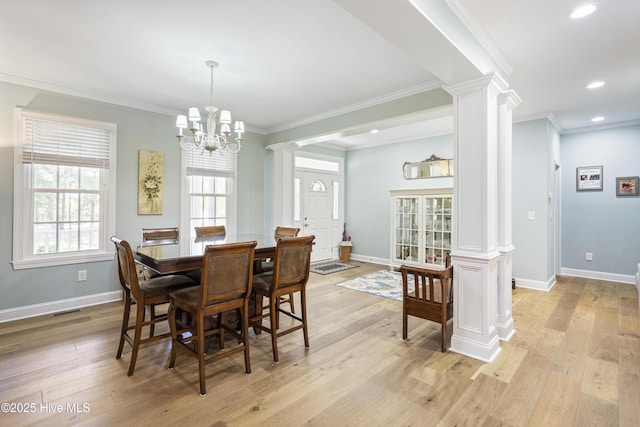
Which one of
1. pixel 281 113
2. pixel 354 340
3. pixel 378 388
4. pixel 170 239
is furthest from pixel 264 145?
pixel 378 388

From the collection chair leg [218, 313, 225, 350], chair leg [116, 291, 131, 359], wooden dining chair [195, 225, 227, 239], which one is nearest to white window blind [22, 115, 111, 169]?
wooden dining chair [195, 225, 227, 239]

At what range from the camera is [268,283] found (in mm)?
2604

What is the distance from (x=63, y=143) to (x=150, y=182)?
0.98 meters

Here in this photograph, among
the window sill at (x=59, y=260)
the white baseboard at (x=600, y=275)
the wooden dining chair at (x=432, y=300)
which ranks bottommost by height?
the white baseboard at (x=600, y=275)

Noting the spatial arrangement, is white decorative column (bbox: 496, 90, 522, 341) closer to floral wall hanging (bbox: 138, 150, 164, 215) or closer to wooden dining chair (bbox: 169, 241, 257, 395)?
wooden dining chair (bbox: 169, 241, 257, 395)

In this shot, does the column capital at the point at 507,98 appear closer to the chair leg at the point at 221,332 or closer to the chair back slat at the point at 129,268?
the chair leg at the point at 221,332

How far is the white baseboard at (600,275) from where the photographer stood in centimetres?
475

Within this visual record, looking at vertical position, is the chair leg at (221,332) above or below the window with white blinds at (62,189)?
below

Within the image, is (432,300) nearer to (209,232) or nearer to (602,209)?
(209,232)

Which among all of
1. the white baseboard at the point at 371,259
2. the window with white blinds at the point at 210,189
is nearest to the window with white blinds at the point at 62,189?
the window with white blinds at the point at 210,189

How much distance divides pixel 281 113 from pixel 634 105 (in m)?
4.66

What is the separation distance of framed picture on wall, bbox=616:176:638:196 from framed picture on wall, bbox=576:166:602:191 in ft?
0.72

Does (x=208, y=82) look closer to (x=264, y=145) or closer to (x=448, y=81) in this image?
(x=264, y=145)

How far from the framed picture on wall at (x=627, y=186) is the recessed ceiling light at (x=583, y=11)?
3999 millimetres
